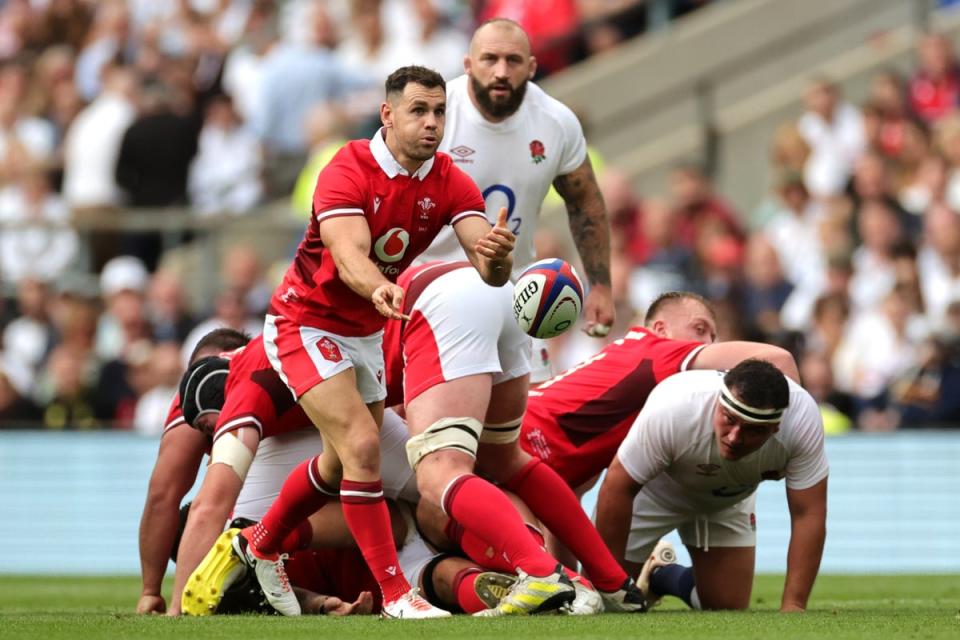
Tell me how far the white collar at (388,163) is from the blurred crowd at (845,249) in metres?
5.61

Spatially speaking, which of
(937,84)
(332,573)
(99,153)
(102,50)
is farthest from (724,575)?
(102,50)

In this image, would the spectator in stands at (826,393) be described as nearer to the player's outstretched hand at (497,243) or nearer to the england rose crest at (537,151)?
the england rose crest at (537,151)

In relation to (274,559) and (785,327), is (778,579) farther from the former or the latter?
(274,559)

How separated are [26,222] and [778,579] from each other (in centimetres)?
763

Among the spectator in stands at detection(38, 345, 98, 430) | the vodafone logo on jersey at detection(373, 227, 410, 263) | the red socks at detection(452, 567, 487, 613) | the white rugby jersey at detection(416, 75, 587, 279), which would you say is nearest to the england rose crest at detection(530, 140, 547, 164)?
the white rugby jersey at detection(416, 75, 587, 279)

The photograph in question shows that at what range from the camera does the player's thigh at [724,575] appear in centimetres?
937

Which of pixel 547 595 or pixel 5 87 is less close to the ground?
pixel 5 87

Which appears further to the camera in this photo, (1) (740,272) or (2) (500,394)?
(1) (740,272)

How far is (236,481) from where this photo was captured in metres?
8.68

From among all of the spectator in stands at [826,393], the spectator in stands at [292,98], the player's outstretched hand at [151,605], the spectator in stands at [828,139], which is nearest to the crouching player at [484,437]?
the player's outstretched hand at [151,605]

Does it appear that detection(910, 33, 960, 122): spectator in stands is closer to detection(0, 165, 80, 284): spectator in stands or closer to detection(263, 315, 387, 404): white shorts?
detection(0, 165, 80, 284): spectator in stands

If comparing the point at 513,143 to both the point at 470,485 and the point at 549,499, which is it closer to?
the point at 549,499

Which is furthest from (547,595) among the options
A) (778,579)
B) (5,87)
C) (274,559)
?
(5,87)

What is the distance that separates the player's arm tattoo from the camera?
33.0 ft
